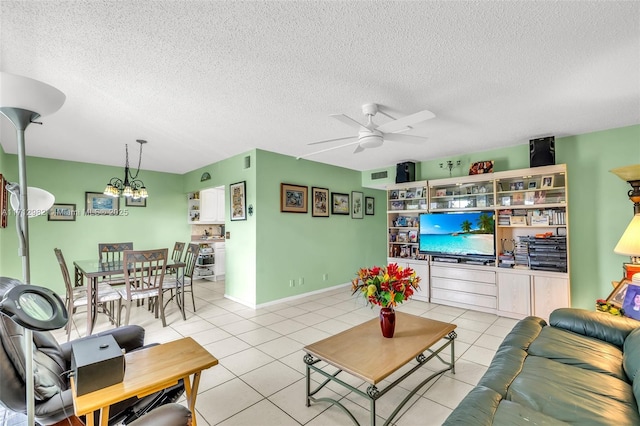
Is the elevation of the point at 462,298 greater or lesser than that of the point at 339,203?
lesser

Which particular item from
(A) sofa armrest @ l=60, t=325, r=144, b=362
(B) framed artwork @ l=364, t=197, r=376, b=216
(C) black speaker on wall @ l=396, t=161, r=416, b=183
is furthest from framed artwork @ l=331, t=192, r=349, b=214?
(A) sofa armrest @ l=60, t=325, r=144, b=362

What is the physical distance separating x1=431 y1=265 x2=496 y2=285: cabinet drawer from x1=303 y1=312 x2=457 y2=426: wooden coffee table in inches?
89.8

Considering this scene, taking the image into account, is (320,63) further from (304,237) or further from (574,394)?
(304,237)

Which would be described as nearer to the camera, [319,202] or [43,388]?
[43,388]

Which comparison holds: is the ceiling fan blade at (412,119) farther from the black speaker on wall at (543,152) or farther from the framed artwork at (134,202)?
the framed artwork at (134,202)

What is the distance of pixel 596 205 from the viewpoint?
380 centimetres

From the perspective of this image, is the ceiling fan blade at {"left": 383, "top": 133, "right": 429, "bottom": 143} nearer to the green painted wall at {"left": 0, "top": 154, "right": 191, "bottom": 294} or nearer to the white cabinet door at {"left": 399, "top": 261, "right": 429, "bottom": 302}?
the white cabinet door at {"left": 399, "top": 261, "right": 429, "bottom": 302}

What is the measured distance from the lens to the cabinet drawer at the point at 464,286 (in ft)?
14.5

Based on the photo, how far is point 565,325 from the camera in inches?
93.9

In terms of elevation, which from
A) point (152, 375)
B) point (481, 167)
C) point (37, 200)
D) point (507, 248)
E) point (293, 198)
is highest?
point (481, 167)

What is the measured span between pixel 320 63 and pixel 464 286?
162 inches

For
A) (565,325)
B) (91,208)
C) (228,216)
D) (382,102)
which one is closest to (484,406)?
(565,325)

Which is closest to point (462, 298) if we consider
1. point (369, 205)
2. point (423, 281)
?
point (423, 281)

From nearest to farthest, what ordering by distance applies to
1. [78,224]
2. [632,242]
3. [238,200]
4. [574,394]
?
1. [574,394]
2. [632,242]
3. [238,200]
4. [78,224]
